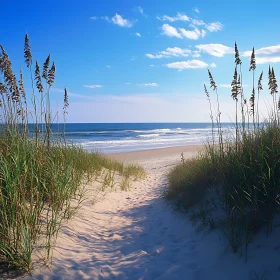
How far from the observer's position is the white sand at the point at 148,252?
2.69m

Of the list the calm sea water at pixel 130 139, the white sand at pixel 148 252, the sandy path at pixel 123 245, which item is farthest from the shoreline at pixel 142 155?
the white sand at pixel 148 252

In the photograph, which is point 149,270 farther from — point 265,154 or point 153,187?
point 153,187

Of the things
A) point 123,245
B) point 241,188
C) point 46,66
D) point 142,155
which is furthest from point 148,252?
point 142,155

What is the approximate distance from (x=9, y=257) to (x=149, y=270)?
162 centimetres

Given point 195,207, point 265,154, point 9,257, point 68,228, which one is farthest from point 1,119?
point 265,154

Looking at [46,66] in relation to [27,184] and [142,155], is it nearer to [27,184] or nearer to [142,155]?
[27,184]

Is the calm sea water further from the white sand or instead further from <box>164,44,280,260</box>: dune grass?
the white sand

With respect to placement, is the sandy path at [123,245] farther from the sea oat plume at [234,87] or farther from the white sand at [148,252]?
the sea oat plume at [234,87]

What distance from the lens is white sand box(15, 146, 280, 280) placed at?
269 cm

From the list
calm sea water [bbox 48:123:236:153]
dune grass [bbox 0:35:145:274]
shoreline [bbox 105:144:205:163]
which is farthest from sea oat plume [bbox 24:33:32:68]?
shoreline [bbox 105:144:205:163]

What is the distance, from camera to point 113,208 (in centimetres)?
556

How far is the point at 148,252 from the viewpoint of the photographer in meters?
3.44

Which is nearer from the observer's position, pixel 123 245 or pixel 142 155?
pixel 123 245

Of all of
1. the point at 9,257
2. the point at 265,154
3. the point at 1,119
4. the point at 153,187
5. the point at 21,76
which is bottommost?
the point at 153,187
